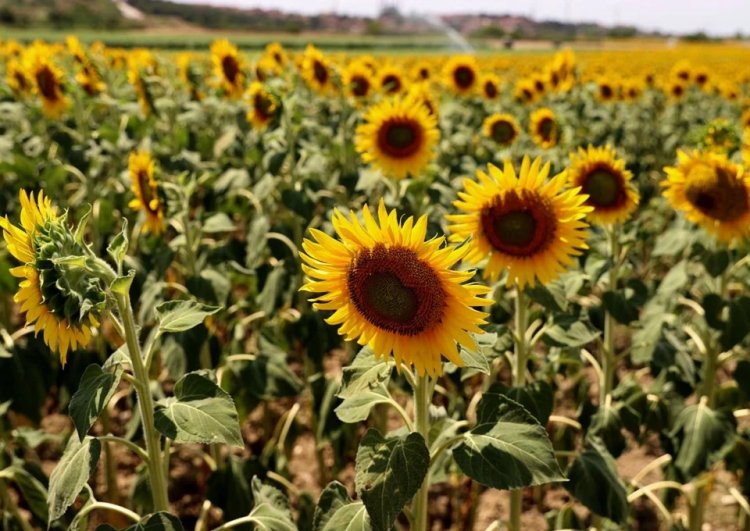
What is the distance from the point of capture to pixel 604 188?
3.17 metres

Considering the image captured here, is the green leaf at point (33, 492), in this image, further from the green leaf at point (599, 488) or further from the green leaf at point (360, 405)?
the green leaf at point (599, 488)

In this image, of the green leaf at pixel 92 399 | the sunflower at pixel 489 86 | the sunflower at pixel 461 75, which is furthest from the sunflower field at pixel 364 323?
the sunflower at pixel 489 86

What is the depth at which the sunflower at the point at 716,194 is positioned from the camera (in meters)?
3.03

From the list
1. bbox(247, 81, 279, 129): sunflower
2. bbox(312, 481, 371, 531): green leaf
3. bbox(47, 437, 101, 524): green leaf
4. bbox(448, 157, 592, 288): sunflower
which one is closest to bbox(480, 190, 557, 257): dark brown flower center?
bbox(448, 157, 592, 288): sunflower

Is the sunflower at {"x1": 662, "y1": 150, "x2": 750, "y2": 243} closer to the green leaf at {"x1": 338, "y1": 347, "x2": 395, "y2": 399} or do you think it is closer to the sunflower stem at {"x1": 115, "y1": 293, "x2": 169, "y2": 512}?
the green leaf at {"x1": 338, "y1": 347, "x2": 395, "y2": 399}

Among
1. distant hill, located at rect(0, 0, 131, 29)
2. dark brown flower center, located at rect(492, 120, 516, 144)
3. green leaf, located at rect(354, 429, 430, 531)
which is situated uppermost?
dark brown flower center, located at rect(492, 120, 516, 144)

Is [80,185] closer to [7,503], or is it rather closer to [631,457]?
[7,503]

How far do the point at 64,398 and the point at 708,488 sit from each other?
335 centimetres

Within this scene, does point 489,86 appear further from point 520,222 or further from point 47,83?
point 520,222

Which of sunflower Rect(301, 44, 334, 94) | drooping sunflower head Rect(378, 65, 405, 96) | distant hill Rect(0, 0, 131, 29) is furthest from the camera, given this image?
distant hill Rect(0, 0, 131, 29)

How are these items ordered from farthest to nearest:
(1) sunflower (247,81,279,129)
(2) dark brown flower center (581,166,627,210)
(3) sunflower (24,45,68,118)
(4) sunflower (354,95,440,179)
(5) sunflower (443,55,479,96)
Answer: (5) sunflower (443,55,479,96)
(3) sunflower (24,45,68,118)
(1) sunflower (247,81,279,129)
(4) sunflower (354,95,440,179)
(2) dark brown flower center (581,166,627,210)

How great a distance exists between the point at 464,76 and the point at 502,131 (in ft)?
6.36

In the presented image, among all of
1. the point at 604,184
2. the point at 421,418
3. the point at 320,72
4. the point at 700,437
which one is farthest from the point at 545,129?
the point at 421,418

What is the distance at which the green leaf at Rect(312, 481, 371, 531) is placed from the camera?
1.97 meters
